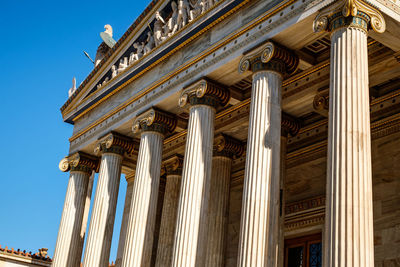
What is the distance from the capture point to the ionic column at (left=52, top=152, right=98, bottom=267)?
27.9 meters

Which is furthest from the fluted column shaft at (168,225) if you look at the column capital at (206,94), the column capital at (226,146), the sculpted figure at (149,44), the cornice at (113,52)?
the column capital at (206,94)

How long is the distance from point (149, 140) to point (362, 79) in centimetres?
1086

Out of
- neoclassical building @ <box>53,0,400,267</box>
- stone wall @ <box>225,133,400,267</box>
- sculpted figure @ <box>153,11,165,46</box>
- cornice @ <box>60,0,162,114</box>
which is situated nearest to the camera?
neoclassical building @ <box>53,0,400,267</box>

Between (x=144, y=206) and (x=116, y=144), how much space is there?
4993 mm

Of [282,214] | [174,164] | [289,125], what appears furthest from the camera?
[174,164]

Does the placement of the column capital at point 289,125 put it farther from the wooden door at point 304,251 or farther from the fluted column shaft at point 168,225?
the fluted column shaft at point 168,225

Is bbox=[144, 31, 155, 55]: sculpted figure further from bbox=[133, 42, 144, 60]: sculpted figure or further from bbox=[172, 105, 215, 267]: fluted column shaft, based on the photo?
bbox=[172, 105, 215, 267]: fluted column shaft

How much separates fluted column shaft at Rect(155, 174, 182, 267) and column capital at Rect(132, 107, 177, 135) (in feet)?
16.5

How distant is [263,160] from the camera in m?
17.5

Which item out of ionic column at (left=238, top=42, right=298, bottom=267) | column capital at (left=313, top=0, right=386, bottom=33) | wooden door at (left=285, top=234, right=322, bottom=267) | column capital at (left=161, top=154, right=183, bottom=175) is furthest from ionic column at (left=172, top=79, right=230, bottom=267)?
column capital at (left=161, top=154, right=183, bottom=175)

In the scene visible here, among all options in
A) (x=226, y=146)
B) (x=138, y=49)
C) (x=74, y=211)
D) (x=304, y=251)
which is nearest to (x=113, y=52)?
(x=138, y=49)

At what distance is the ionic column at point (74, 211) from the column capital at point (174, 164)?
3.72 m

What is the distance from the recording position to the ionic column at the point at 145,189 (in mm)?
22406

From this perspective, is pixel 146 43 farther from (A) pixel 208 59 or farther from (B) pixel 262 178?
(B) pixel 262 178
